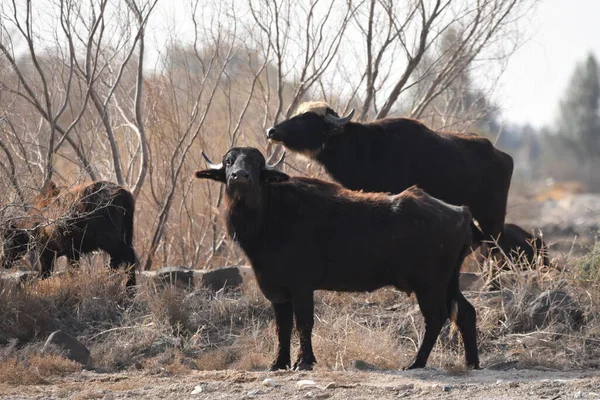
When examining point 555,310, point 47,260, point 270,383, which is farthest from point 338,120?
point 270,383

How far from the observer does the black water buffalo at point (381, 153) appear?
12.6m

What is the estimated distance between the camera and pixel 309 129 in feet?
41.5

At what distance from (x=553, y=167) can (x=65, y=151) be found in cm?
7613

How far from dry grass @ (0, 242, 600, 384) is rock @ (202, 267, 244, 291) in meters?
0.23

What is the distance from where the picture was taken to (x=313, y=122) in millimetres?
12719

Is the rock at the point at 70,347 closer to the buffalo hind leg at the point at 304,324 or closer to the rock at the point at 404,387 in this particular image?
the buffalo hind leg at the point at 304,324

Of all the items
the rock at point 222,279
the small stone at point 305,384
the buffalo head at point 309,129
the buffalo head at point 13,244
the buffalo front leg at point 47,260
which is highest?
the buffalo head at point 309,129

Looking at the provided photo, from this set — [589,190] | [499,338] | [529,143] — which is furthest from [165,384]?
[529,143]

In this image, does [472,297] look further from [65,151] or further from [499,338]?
[65,151]

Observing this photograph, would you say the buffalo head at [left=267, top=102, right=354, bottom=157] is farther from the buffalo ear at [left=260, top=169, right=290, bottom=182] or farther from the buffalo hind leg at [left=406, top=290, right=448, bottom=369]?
the buffalo hind leg at [left=406, top=290, right=448, bottom=369]

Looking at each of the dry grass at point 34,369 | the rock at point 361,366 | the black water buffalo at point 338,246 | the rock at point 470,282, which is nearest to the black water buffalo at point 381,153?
the rock at point 470,282

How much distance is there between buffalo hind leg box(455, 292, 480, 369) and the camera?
33.6 ft

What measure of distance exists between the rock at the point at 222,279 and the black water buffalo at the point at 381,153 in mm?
1752

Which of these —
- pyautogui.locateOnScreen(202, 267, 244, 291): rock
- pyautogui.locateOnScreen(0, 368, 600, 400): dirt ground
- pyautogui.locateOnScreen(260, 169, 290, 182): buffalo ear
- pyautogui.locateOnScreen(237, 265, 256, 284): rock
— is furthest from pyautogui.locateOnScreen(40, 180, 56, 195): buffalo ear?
pyautogui.locateOnScreen(260, 169, 290, 182): buffalo ear
